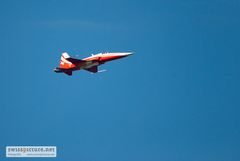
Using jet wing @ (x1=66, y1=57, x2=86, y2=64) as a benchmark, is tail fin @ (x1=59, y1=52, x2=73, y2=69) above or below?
below

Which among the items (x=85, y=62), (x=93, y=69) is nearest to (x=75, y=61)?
(x=85, y=62)

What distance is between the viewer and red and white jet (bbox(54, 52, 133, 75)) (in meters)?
13.1

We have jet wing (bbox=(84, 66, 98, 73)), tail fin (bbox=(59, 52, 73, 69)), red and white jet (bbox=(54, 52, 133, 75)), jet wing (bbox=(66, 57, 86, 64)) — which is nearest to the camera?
tail fin (bbox=(59, 52, 73, 69))

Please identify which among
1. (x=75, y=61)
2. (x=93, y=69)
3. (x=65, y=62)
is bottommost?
(x=93, y=69)

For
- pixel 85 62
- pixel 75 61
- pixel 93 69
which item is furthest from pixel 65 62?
pixel 93 69

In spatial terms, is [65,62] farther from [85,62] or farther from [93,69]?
[93,69]

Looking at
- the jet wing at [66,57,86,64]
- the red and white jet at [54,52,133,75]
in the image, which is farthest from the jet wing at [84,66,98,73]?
the jet wing at [66,57,86,64]

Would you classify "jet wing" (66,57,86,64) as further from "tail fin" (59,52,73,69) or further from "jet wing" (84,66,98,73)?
"jet wing" (84,66,98,73)

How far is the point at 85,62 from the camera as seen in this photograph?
1355 cm

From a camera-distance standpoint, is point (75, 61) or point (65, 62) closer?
point (65, 62)

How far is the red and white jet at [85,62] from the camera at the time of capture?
43.0 feet

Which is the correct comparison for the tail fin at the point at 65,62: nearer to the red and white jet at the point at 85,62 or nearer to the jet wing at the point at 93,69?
the red and white jet at the point at 85,62

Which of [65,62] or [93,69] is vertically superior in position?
[65,62]

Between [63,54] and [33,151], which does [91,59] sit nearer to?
[63,54]
